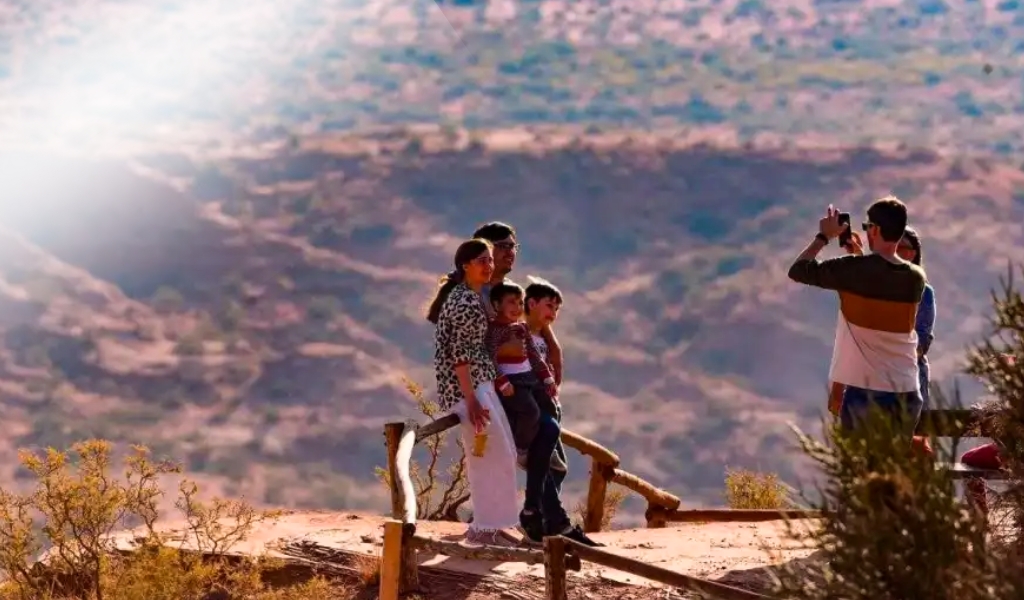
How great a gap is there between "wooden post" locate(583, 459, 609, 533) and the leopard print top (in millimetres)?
3022

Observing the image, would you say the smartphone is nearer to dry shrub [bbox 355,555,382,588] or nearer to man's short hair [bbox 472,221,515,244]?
man's short hair [bbox 472,221,515,244]

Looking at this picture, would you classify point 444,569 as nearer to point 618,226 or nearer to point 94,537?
point 94,537

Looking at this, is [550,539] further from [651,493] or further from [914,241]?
[651,493]

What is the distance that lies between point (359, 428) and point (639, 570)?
331 ft

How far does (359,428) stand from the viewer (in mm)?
106312

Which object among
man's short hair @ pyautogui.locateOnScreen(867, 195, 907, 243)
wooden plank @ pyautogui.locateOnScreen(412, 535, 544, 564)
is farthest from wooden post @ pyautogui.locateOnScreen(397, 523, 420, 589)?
man's short hair @ pyautogui.locateOnScreen(867, 195, 907, 243)

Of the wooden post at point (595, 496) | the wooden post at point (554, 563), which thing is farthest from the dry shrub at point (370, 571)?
the wooden post at point (554, 563)

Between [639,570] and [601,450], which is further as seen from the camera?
[601,450]

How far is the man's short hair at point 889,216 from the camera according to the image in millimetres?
6652

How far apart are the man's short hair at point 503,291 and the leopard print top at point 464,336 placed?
13 cm

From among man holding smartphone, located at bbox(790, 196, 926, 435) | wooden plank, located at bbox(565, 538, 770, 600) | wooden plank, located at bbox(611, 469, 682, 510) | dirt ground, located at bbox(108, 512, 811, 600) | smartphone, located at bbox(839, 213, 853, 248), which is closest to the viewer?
wooden plank, located at bbox(565, 538, 770, 600)

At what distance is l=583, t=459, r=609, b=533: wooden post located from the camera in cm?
1090

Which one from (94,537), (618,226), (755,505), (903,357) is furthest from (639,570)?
(618,226)

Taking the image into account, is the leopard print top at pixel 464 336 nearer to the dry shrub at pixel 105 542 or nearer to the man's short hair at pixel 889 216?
the dry shrub at pixel 105 542
